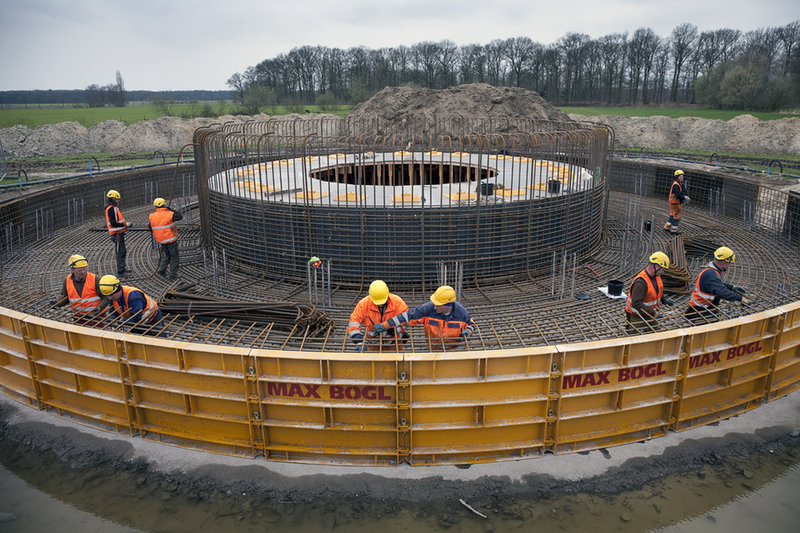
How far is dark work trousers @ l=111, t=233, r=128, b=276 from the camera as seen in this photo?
1119 cm

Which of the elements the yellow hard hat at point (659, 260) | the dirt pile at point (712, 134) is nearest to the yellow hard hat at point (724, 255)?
the yellow hard hat at point (659, 260)

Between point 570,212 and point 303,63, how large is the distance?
196ft

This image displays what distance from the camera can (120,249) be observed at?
11.3 metres

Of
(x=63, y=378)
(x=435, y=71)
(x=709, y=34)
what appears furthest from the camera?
(x=435, y=71)

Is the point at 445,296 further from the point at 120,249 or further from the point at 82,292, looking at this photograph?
the point at 120,249

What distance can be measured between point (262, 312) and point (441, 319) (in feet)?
10.5

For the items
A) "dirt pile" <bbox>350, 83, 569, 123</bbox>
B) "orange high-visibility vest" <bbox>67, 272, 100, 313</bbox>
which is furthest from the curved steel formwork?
"dirt pile" <bbox>350, 83, 569, 123</bbox>

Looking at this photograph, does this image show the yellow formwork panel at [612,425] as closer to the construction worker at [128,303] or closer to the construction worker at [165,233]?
the construction worker at [128,303]

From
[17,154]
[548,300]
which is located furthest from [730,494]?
[17,154]

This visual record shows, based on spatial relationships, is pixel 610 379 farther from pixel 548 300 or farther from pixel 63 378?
pixel 63 378

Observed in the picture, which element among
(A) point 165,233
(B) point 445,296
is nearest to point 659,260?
(B) point 445,296

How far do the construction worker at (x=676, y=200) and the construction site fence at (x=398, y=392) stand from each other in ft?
26.9

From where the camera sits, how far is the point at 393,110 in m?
31.6

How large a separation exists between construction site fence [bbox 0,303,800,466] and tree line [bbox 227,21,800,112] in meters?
43.9
